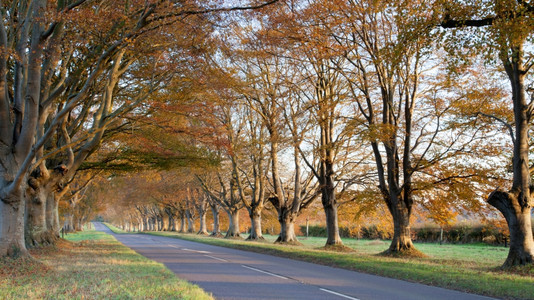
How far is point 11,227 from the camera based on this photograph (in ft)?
39.7

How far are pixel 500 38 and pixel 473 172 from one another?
9.49 meters

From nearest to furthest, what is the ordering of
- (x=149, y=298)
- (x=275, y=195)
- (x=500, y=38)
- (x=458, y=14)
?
(x=149, y=298) → (x=500, y=38) → (x=458, y=14) → (x=275, y=195)

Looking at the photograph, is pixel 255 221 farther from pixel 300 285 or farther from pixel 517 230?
pixel 300 285

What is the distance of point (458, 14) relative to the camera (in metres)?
10.5

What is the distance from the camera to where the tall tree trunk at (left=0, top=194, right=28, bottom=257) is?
11.9m

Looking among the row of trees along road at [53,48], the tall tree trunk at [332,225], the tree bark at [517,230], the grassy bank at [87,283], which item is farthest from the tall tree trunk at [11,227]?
the tall tree trunk at [332,225]

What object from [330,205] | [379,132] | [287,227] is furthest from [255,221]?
[379,132]

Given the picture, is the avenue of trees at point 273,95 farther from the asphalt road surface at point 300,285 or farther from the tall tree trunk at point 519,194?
the asphalt road surface at point 300,285

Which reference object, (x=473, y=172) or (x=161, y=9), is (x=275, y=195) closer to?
(x=473, y=172)

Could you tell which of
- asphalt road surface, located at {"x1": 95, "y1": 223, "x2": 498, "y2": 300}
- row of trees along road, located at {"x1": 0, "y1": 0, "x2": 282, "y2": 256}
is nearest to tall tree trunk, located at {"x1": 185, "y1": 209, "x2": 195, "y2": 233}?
row of trees along road, located at {"x1": 0, "y1": 0, "x2": 282, "y2": 256}

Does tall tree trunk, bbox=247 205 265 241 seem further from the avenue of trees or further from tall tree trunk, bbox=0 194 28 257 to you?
tall tree trunk, bbox=0 194 28 257

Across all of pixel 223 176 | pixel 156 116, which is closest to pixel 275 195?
pixel 223 176

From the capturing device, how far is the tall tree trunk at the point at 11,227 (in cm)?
1187

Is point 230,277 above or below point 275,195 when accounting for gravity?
below
